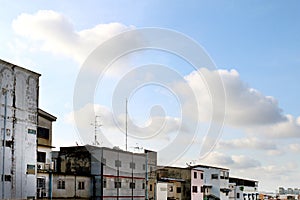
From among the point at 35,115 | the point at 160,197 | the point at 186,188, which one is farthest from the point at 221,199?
the point at 35,115

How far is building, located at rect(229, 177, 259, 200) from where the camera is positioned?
89.9m

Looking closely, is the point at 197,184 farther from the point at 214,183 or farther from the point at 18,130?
the point at 18,130

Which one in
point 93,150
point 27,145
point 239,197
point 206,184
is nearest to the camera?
point 27,145

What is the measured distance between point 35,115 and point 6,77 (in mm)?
5079

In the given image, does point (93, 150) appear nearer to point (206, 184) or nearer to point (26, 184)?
point (26, 184)

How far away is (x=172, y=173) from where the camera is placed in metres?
70.6

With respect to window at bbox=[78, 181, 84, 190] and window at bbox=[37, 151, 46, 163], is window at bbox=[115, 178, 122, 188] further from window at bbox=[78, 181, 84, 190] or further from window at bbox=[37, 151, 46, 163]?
window at bbox=[37, 151, 46, 163]

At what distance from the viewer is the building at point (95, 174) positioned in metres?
42.9

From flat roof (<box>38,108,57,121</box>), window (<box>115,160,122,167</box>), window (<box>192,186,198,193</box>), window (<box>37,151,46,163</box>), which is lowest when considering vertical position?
window (<box>192,186,198,193</box>)

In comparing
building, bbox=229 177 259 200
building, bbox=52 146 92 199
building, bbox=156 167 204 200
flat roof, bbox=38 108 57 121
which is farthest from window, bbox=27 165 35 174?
building, bbox=229 177 259 200

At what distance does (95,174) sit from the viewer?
155ft

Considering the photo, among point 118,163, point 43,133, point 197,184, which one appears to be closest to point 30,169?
point 43,133

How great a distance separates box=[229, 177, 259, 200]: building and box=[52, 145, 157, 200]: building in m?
39.8

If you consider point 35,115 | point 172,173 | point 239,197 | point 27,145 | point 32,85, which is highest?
point 32,85
